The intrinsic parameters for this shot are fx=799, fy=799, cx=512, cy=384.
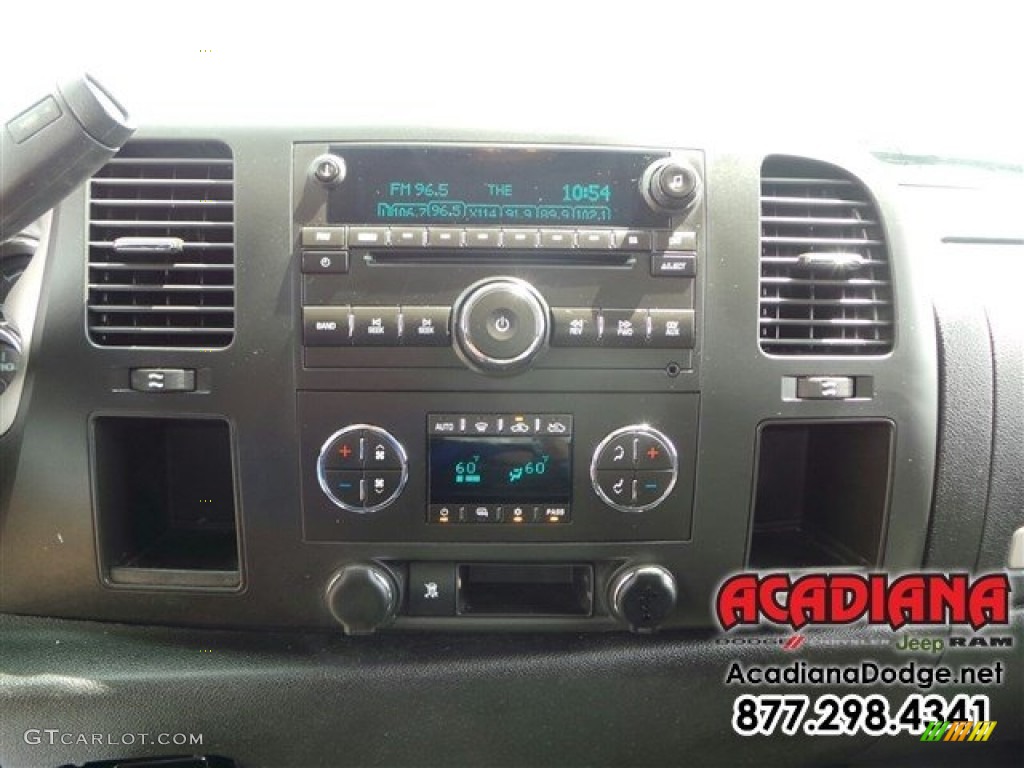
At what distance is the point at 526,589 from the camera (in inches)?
50.9

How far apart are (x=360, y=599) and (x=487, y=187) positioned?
62cm

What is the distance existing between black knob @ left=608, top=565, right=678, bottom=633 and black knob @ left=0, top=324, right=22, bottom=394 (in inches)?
36.7

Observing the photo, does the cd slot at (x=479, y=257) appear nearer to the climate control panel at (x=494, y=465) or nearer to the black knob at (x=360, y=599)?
the climate control panel at (x=494, y=465)

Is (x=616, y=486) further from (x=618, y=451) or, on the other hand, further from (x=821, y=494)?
(x=821, y=494)

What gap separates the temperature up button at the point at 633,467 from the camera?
118 centimetres

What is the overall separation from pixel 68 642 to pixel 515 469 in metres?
0.75

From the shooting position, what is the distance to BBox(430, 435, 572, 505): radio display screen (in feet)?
3.86

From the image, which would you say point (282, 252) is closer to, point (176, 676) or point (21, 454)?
point (21, 454)

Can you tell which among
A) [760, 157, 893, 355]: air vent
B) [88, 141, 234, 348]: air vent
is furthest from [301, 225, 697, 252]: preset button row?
[760, 157, 893, 355]: air vent

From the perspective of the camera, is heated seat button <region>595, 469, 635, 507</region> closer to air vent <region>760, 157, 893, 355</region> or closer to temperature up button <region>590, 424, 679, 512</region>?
temperature up button <region>590, 424, 679, 512</region>

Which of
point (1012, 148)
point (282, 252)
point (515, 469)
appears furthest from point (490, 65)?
point (1012, 148)

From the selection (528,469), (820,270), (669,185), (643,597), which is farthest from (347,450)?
(820,270)

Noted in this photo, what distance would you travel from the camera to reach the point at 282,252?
115cm

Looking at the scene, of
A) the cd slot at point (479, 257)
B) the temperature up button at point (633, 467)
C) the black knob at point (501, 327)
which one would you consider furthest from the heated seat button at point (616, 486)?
the cd slot at point (479, 257)
